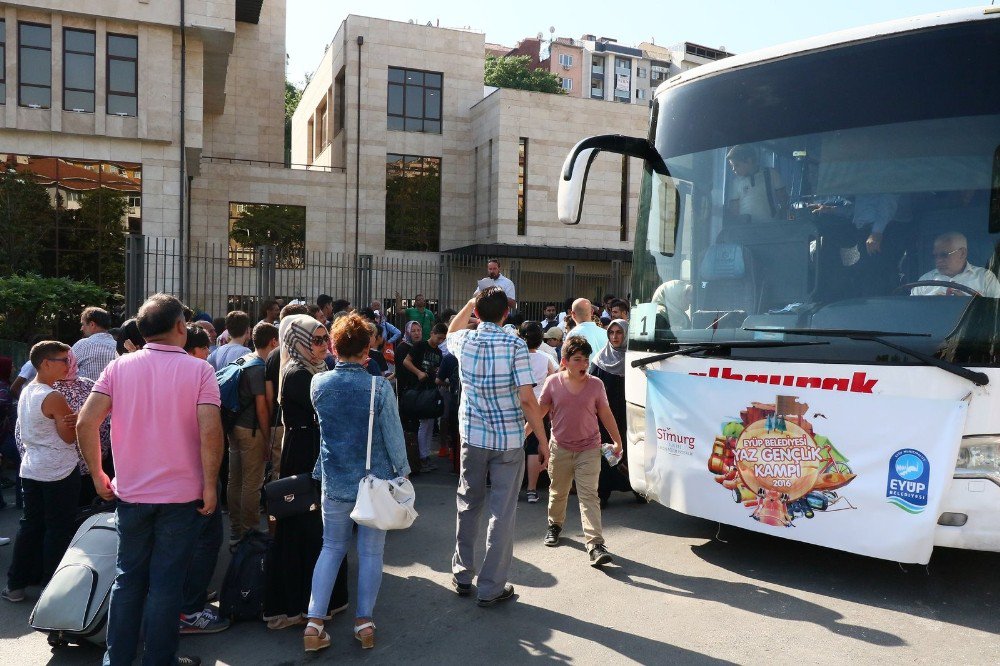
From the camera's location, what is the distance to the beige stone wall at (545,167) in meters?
29.1

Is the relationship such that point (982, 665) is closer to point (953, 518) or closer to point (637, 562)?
point (953, 518)

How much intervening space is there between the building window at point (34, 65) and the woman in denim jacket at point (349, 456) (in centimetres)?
1985

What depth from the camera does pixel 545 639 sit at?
472 cm

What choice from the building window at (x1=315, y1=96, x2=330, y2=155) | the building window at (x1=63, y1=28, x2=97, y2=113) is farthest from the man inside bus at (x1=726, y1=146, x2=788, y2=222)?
the building window at (x1=315, y1=96, x2=330, y2=155)

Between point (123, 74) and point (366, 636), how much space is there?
801 inches

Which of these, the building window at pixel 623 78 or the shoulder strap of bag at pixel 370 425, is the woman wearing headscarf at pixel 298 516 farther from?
the building window at pixel 623 78

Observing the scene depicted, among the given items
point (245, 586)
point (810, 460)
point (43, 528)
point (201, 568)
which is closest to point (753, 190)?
point (810, 460)

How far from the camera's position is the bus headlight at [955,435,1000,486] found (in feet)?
15.3

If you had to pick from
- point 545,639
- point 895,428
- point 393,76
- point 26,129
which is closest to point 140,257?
point 26,129

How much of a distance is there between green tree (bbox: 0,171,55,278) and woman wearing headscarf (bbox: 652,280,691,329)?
17619mm

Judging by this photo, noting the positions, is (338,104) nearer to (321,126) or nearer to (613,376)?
(321,126)

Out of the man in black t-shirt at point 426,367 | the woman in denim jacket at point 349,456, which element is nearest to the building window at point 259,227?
the man in black t-shirt at point 426,367

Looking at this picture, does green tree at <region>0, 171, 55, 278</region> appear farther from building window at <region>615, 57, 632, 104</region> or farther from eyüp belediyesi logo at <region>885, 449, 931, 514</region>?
building window at <region>615, 57, 632, 104</region>

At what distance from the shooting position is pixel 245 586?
505cm
